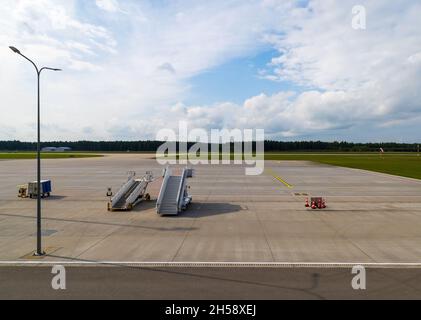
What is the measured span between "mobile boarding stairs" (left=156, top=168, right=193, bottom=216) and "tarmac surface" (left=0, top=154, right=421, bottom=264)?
→ 77cm

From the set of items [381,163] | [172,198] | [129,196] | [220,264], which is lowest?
[220,264]

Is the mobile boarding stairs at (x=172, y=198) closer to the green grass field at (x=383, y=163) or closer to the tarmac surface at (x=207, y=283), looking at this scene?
the tarmac surface at (x=207, y=283)

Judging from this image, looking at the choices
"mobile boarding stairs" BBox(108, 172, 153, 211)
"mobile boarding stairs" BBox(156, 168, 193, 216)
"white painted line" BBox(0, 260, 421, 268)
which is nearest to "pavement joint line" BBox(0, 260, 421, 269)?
"white painted line" BBox(0, 260, 421, 268)

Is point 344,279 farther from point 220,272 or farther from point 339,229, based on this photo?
point 339,229

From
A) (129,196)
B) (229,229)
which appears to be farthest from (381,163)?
(229,229)

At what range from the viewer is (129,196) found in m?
28.7

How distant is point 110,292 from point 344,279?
8494mm

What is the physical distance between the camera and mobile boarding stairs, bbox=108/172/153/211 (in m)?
27.5

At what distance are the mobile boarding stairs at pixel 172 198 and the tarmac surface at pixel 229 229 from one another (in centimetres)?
77

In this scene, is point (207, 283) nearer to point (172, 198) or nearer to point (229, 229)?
point (229, 229)

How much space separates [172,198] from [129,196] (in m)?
4.48

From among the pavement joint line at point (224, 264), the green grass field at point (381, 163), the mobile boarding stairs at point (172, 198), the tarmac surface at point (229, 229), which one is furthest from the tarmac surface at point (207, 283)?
the green grass field at point (381, 163)

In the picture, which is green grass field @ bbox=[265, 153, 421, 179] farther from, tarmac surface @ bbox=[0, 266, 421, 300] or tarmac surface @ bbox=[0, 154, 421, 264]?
tarmac surface @ bbox=[0, 266, 421, 300]
